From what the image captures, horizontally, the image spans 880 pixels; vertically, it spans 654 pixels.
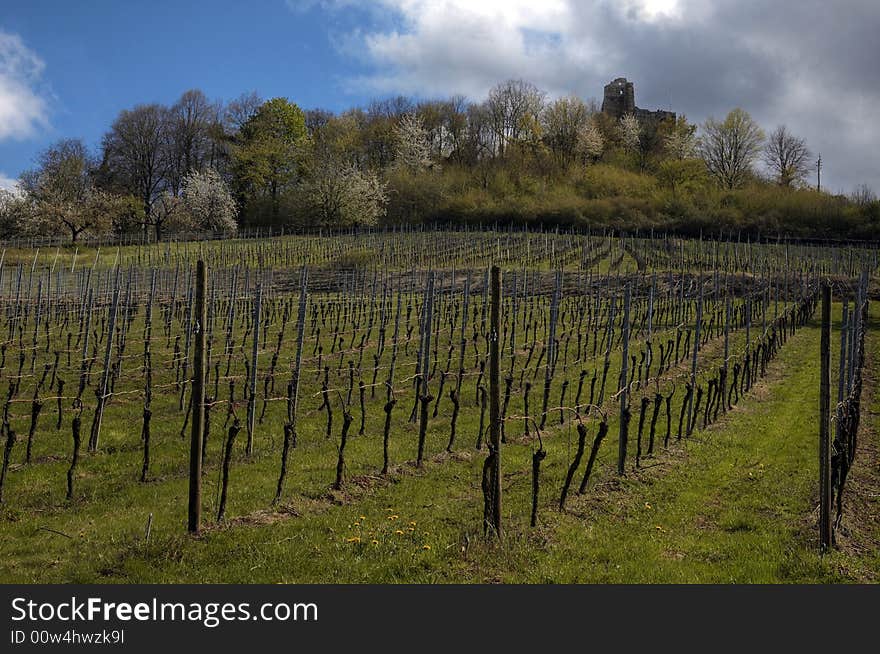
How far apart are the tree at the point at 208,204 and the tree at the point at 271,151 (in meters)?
4.21

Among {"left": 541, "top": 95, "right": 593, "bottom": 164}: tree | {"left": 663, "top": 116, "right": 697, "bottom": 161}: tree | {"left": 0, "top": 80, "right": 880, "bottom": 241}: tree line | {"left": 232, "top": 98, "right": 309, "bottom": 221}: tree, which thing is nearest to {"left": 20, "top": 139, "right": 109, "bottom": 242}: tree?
{"left": 0, "top": 80, "right": 880, "bottom": 241}: tree line

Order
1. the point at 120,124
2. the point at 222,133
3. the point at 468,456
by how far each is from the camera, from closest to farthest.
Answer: the point at 468,456
the point at 120,124
the point at 222,133

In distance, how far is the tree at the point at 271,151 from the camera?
197ft

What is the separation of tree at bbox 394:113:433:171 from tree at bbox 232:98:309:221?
27.6 ft

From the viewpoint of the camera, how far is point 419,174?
200 ft

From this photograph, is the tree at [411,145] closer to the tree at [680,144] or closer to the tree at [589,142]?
the tree at [589,142]

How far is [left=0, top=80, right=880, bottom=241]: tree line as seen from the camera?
4897 centimetres

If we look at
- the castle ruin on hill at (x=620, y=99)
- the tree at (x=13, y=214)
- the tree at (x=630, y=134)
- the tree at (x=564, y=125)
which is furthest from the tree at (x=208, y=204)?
the castle ruin on hill at (x=620, y=99)

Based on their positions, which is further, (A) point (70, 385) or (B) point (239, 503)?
(A) point (70, 385)

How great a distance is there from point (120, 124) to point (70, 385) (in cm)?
5321

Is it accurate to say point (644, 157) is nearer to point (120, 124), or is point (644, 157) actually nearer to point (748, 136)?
point (748, 136)

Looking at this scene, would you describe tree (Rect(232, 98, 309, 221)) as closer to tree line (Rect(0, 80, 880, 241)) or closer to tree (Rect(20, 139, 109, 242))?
tree line (Rect(0, 80, 880, 241))

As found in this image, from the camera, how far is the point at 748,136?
62.8 meters

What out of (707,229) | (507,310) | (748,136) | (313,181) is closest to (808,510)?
(507,310)
